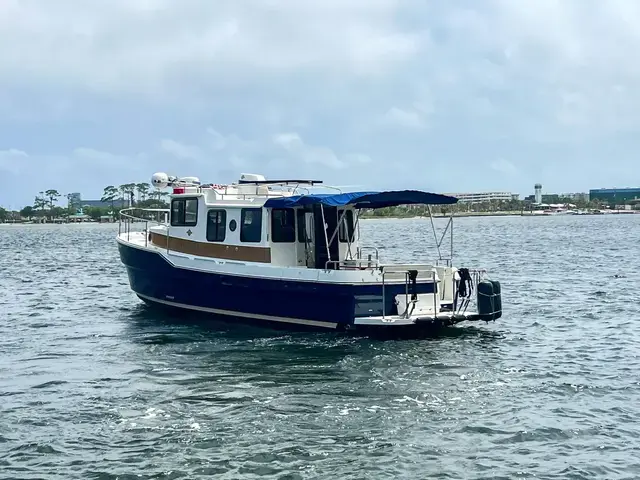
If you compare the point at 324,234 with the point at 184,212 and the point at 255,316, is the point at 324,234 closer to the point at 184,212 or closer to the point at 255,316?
the point at 255,316

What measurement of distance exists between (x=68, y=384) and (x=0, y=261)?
40510mm

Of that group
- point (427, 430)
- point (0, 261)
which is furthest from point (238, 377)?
point (0, 261)

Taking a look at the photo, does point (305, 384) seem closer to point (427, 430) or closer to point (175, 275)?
point (427, 430)

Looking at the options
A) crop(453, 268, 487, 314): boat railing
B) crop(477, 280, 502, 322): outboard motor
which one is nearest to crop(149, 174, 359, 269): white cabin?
crop(453, 268, 487, 314): boat railing

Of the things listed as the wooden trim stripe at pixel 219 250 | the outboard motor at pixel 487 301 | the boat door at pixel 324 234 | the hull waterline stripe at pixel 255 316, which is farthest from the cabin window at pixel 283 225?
the outboard motor at pixel 487 301

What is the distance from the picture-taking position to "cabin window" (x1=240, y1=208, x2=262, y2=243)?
21.2 meters

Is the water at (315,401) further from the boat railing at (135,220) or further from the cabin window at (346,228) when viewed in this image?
the cabin window at (346,228)

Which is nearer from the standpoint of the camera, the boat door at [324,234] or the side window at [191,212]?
the boat door at [324,234]

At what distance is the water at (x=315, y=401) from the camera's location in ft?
37.1

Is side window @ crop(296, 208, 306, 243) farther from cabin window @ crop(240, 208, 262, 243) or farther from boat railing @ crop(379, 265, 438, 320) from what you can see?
boat railing @ crop(379, 265, 438, 320)

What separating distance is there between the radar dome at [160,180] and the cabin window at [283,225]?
13.7 feet

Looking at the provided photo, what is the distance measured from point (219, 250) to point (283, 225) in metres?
1.88

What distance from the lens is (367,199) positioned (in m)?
19.5

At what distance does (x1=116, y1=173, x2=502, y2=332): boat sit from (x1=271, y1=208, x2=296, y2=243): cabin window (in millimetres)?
26
